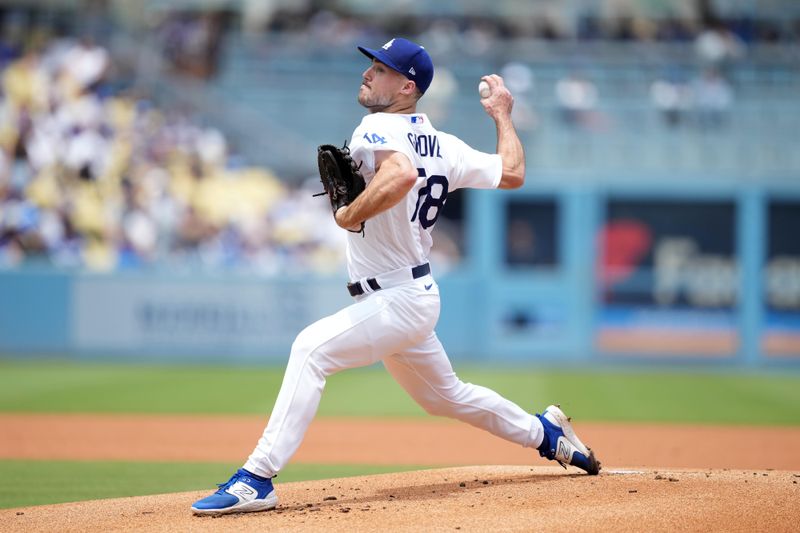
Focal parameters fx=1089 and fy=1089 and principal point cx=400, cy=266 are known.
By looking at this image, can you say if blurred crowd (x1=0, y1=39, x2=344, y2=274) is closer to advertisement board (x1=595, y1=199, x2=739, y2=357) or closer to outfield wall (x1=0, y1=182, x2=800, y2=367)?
outfield wall (x1=0, y1=182, x2=800, y2=367)

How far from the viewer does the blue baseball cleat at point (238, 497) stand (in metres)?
4.46

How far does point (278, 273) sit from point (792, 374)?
7620mm

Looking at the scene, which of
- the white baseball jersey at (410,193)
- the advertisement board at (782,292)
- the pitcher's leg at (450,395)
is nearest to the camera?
the white baseball jersey at (410,193)

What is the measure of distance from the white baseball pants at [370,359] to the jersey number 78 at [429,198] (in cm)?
28

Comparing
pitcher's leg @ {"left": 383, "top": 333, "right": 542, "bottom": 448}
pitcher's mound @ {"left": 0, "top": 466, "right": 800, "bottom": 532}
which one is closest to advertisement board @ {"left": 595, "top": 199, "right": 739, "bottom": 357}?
pitcher's mound @ {"left": 0, "top": 466, "right": 800, "bottom": 532}

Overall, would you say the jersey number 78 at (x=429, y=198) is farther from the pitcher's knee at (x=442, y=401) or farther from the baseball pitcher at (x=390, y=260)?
the pitcher's knee at (x=442, y=401)

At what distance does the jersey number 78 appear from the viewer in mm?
4773

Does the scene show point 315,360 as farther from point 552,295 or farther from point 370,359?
point 552,295

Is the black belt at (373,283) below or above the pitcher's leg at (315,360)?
above

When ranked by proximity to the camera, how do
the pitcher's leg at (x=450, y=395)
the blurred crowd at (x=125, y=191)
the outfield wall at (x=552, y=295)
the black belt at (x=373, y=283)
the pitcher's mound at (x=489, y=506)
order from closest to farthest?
the pitcher's mound at (x=489, y=506)
the black belt at (x=373, y=283)
the pitcher's leg at (x=450, y=395)
the outfield wall at (x=552, y=295)
the blurred crowd at (x=125, y=191)

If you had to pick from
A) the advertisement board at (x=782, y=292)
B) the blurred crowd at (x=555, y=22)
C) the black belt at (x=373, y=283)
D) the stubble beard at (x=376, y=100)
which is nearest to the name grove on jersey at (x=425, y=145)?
the stubble beard at (x=376, y=100)

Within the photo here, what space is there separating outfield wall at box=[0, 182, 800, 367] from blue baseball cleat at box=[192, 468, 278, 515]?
11.2 metres

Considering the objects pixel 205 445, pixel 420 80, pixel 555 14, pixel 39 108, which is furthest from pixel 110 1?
pixel 420 80

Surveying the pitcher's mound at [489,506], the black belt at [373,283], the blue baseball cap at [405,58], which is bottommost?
the pitcher's mound at [489,506]
